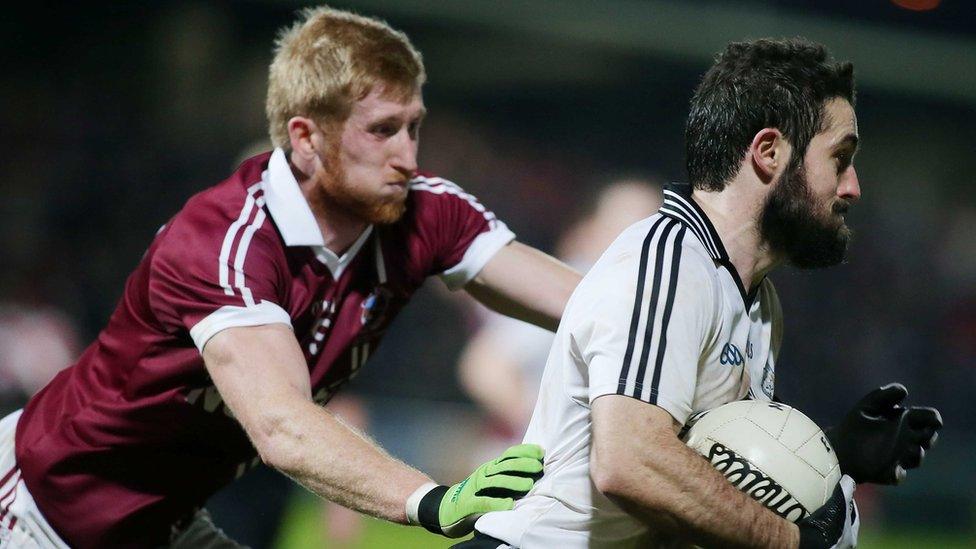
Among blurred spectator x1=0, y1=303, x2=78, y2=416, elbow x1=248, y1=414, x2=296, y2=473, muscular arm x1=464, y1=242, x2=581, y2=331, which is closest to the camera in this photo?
elbow x1=248, y1=414, x2=296, y2=473

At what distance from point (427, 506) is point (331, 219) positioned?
0.93 meters

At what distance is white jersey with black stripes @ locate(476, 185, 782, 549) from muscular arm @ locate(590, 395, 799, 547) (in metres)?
0.03

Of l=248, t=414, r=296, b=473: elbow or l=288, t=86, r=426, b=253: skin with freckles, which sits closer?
l=248, t=414, r=296, b=473: elbow

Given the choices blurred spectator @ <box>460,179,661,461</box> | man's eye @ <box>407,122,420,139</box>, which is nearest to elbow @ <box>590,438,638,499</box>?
man's eye @ <box>407,122,420,139</box>

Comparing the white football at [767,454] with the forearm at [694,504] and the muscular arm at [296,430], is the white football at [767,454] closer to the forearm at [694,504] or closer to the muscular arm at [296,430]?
the forearm at [694,504]

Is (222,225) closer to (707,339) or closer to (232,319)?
(232,319)

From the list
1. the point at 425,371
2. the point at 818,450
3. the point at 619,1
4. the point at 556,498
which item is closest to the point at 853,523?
the point at 818,450

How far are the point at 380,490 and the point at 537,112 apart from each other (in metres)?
9.02

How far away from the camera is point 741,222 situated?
2.38m

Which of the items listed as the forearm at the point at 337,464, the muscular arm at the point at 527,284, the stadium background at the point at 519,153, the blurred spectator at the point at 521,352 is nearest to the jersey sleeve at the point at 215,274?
the forearm at the point at 337,464

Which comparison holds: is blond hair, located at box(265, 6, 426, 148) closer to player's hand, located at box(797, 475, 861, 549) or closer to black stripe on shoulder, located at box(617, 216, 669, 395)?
black stripe on shoulder, located at box(617, 216, 669, 395)

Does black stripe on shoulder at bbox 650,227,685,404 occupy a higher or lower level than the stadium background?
higher

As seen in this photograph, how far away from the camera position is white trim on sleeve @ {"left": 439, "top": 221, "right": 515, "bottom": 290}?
3285 millimetres

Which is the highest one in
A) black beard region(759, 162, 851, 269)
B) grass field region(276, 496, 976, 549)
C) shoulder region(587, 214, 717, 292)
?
black beard region(759, 162, 851, 269)
